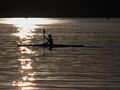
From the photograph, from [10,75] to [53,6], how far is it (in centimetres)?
9213

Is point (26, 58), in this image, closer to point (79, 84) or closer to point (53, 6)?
point (79, 84)

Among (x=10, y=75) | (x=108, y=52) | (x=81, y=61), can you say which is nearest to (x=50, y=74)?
(x=10, y=75)

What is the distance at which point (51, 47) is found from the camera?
112ft

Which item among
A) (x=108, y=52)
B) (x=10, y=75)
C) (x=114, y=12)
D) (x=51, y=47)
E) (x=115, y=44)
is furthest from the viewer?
(x=114, y=12)

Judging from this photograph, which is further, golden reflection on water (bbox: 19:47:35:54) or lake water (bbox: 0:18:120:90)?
golden reflection on water (bbox: 19:47:35:54)

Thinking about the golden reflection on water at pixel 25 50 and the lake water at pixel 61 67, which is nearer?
the lake water at pixel 61 67

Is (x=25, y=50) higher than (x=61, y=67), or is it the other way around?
(x=25, y=50)

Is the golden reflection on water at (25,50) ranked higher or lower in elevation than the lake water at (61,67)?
higher

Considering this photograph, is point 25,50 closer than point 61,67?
No

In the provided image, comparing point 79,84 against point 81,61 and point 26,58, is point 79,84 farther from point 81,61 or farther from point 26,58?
point 26,58

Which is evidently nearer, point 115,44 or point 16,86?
point 16,86

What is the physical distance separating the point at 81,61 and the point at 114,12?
268 feet

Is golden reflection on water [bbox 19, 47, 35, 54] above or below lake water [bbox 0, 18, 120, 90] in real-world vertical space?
above

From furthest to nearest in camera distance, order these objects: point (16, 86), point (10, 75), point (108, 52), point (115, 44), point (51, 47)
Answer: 1. point (115, 44)
2. point (51, 47)
3. point (108, 52)
4. point (10, 75)
5. point (16, 86)
